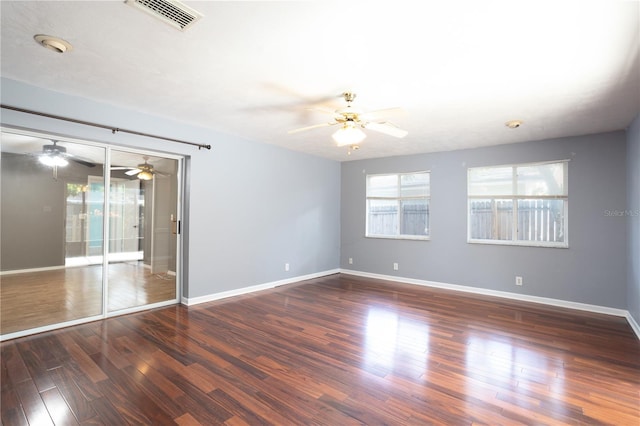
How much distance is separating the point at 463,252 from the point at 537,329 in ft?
6.41

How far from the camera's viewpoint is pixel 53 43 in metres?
2.27

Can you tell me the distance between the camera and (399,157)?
625 cm

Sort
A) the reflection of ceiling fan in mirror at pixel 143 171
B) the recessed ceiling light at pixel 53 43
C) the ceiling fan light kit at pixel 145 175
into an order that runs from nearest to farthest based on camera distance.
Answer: the recessed ceiling light at pixel 53 43 → the reflection of ceiling fan in mirror at pixel 143 171 → the ceiling fan light kit at pixel 145 175

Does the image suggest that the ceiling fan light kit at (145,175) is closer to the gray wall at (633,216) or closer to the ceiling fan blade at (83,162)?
the ceiling fan blade at (83,162)

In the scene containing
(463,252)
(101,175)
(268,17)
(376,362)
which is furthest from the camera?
(463,252)

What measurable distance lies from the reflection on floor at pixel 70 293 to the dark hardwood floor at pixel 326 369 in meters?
0.28

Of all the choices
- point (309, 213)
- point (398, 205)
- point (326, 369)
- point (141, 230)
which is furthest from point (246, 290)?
point (398, 205)

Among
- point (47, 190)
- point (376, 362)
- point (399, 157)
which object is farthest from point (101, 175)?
point (399, 157)

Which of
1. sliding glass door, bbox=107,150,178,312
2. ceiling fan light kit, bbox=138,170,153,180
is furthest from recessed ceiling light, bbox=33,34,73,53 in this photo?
ceiling fan light kit, bbox=138,170,153,180

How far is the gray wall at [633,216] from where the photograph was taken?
11.6 ft

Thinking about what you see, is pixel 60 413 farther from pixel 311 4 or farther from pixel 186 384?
pixel 311 4

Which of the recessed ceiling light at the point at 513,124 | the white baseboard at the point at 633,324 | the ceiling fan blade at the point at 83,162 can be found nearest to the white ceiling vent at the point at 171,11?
the ceiling fan blade at the point at 83,162

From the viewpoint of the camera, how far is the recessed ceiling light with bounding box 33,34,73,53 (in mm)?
2211

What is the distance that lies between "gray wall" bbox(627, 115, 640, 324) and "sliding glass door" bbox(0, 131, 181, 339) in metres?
5.73
